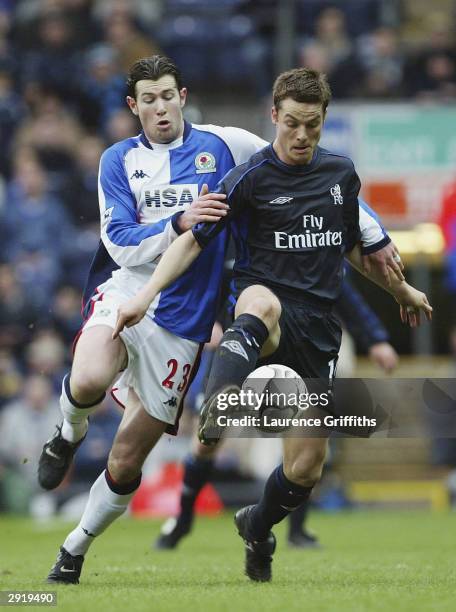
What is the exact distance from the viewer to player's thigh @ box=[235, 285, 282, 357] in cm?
614

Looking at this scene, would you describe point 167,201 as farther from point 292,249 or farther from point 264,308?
point 264,308

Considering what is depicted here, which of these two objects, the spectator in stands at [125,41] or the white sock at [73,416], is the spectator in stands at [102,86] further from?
the white sock at [73,416]

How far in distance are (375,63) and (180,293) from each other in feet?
34.5

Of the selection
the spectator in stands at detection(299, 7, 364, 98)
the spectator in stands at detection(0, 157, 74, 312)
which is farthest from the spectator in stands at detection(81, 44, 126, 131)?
the spectator in stands at detection(299, 7, 364, 98)

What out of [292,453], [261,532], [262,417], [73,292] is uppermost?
[262,417]

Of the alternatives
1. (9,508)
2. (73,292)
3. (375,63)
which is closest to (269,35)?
(375,63)

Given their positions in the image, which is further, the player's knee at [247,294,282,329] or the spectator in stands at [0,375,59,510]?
the spectator in stands at [0,375,59,510]

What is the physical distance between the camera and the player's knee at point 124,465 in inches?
258

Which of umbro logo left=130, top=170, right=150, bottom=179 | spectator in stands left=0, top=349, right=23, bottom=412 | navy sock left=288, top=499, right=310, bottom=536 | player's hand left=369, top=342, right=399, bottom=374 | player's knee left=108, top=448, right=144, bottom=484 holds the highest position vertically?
umbro logo left=130, top=170, right=150, bottom=179

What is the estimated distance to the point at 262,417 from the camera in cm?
589

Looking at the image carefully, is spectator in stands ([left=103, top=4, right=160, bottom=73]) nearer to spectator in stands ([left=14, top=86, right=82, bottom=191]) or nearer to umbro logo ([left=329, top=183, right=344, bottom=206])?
spectator in stands ([left=14, top=86, right=82, bottom=191])

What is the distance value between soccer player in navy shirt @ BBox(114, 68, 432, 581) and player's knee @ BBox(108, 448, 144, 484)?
65 cm

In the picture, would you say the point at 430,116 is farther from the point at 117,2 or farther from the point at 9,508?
the point at 9,508

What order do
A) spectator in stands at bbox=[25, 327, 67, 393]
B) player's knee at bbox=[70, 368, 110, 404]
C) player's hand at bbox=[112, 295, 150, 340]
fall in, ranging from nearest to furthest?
player's hand at bbox=[112, 295, 150, 340] → player's knee at bbox=[70, 368, 110, 404] → spectator in stands at bbox=[25, 327, 67, 393]
